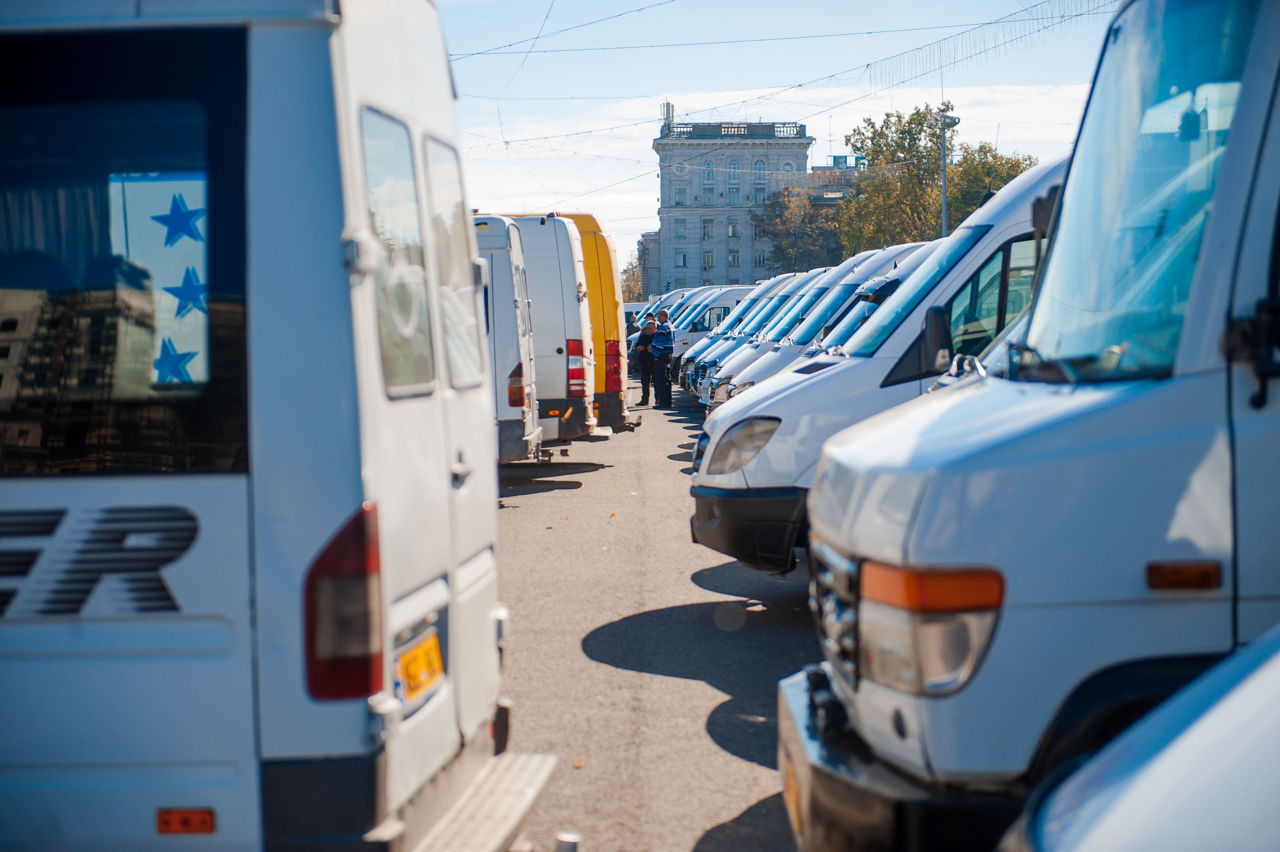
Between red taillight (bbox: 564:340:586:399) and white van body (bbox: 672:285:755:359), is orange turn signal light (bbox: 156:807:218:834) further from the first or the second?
white van body (bbox: 672:285:755:359)

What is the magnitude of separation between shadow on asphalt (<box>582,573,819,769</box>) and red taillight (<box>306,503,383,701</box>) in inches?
102

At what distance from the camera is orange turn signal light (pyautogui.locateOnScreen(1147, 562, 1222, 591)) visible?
3.02 metres

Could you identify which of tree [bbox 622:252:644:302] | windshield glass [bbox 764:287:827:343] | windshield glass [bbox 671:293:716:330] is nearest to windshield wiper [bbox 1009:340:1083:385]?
windshield glass [bbox 764:287:827:343]

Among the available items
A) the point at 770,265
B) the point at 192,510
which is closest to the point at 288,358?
the point at 192,510

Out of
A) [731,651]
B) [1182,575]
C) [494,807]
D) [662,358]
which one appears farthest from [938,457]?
[662,358]

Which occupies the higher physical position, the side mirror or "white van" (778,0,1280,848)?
the side mirror

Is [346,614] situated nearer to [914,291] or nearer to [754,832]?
[754,832]

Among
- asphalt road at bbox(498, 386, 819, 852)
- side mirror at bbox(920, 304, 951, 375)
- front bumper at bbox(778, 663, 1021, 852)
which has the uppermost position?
Answer: side mirror at bbox(920, 304, 951, 375)

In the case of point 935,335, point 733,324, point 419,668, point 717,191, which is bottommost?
point 419,668

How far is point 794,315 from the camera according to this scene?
1764 cm

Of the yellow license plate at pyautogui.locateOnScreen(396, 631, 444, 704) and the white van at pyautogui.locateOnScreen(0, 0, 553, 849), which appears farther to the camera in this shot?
the yellow license plate at pyautogui.locateOnScreen(396, 631, 444, 704)

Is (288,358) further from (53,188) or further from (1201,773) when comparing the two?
(1201,773)

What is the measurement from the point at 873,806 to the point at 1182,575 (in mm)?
926

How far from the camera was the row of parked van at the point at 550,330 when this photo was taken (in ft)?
43.6
